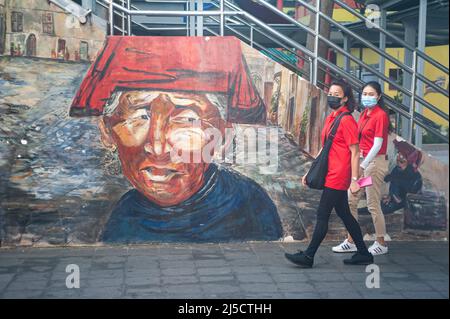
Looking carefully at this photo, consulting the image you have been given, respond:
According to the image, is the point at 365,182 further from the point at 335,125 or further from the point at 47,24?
the point at 47,24

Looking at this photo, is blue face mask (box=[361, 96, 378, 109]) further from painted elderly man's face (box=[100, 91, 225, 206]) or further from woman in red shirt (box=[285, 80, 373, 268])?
painted elderly man's face (box=[100, 91, 225, 206])

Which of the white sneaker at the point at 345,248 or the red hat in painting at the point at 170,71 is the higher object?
the red hat in painting at the point at 170,71

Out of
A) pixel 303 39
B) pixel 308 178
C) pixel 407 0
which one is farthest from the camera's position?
pixel 303 39

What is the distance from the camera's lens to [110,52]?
7.38 m

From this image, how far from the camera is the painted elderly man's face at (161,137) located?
24.4 ft

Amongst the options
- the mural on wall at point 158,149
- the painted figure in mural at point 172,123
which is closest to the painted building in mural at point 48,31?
the mural on wall at point 158,149

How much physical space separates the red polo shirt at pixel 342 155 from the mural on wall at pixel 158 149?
1.11m

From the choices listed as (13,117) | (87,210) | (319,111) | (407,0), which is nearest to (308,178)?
(319,111)

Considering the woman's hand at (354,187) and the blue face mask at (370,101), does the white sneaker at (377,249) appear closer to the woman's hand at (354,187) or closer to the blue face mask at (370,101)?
the woman's hand at (354,187)

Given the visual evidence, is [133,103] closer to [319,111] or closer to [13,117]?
[13,117]

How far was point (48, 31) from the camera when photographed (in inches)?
286

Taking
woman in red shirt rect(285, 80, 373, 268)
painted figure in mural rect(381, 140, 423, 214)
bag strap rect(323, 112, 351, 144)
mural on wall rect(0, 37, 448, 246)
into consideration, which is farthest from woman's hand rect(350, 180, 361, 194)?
painted figure in mural rect(381, 140, 423, 214)

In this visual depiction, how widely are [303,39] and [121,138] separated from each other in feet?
30.4

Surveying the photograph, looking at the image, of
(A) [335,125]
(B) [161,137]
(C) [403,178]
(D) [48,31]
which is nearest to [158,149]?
(B) [161,137]
